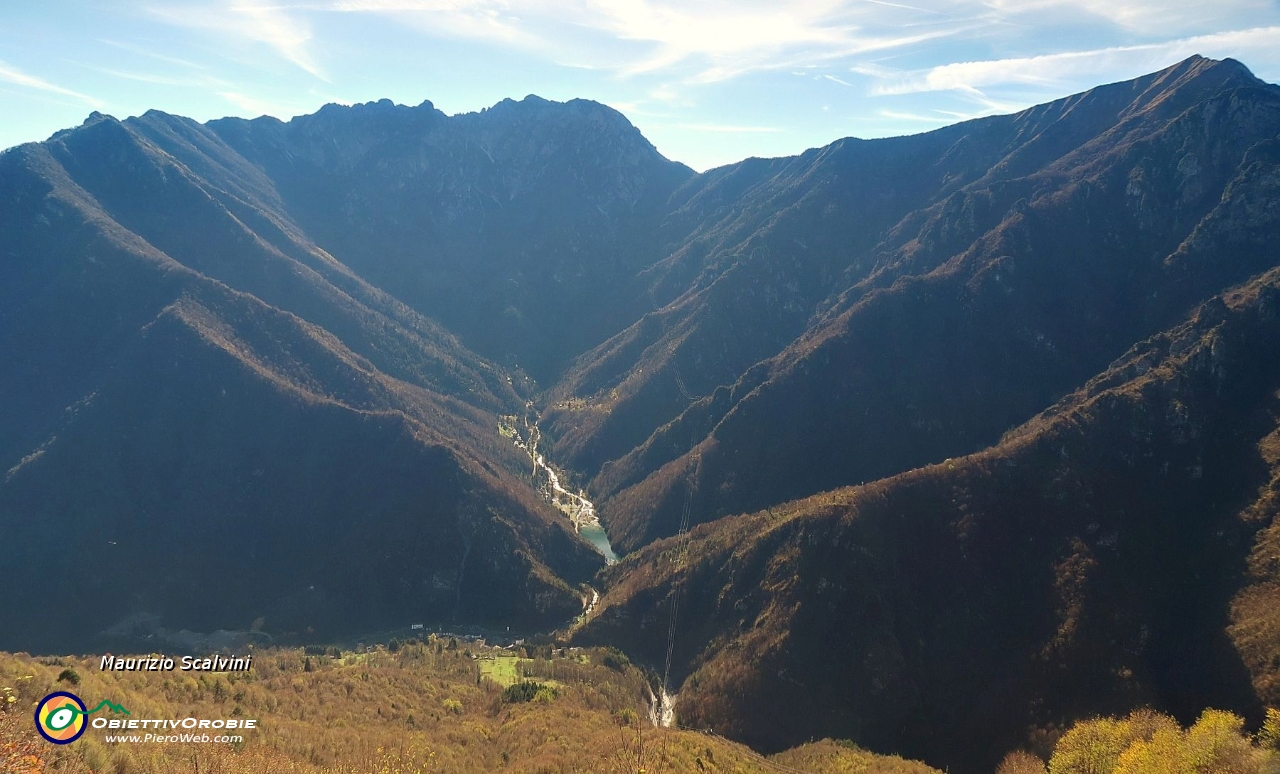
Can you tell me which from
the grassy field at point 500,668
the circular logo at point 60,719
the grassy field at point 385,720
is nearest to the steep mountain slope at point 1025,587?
the grassy field at point 385,720

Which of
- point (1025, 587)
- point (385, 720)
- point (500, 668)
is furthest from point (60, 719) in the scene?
point (1025, 587)

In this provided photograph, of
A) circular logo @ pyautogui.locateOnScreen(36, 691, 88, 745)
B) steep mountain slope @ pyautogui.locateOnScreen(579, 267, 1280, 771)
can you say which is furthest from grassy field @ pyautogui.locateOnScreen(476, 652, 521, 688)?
circular logo @ pyautogui.locateOnScreen(36, 691, 88, 745)

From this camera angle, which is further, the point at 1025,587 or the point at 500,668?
the point at 500,668

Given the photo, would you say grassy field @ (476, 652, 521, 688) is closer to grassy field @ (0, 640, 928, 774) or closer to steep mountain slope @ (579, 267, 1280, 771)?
grassy field @ (0, 640, 928, 774)

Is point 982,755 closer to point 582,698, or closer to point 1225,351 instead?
point 582,698

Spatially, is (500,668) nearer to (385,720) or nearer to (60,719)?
(385,720)

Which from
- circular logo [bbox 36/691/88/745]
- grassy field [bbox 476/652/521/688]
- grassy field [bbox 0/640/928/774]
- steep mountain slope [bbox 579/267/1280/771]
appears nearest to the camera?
circular logo [bbox 36/691/88/745]
